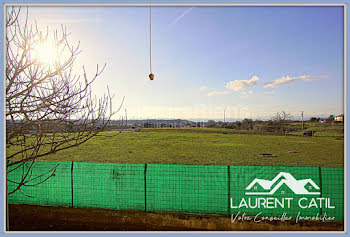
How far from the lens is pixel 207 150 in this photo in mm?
15594

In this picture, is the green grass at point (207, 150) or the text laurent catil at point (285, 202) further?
the green grass at point (207, 150)

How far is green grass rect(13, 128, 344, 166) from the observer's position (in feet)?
42.3

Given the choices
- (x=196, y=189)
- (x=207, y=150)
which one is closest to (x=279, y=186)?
(x=196, y=189)

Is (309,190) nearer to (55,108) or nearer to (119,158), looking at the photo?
(55,108)

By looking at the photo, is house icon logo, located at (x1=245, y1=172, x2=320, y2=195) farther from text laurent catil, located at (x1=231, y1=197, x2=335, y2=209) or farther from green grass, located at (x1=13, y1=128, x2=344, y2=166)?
green grass, located at (x1=13, y1=128, x2=344, y2=166)

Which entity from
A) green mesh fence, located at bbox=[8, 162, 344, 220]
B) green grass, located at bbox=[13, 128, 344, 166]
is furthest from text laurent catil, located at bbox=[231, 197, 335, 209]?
green grass, located at bbox=[13, 128, 344, 166]

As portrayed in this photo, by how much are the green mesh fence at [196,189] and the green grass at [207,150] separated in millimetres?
9397

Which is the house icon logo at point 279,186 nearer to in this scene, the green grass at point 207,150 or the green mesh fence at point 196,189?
the green mesh fence at point 196,189

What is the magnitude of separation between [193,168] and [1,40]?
116 inches

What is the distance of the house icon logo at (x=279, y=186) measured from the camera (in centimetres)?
286

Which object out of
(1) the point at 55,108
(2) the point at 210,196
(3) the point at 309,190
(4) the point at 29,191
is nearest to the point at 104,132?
(1) the point at 55,108

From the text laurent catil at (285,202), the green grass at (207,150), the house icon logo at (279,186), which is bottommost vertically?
the green grass at (207,150)

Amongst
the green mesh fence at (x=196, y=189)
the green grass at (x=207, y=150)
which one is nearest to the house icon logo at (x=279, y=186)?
the green mesh fence at (x=196, y=189)

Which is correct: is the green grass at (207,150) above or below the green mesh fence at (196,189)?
below
